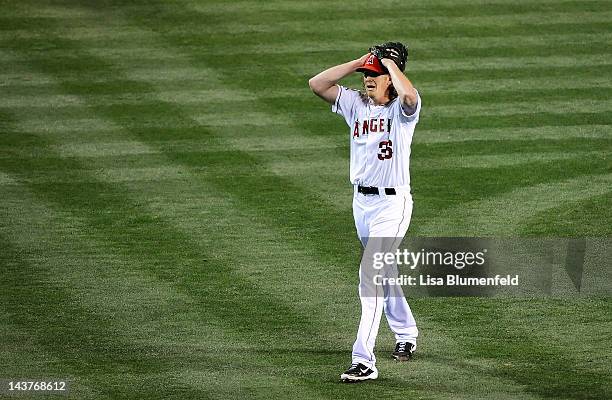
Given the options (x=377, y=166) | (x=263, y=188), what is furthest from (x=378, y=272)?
(x=263, y=188)

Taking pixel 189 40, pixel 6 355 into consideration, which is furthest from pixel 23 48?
pixel 6 355

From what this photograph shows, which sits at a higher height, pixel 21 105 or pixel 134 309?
pixel 21 105

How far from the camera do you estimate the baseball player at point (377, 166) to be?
8266 millimetres

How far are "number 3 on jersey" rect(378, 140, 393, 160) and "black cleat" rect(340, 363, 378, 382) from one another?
139 centimetres

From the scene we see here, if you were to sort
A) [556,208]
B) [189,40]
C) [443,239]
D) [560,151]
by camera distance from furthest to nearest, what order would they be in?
1. [189,40]
2. [560,151]
3. [556,208]
4. [443,239]

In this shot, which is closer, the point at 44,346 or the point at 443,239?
the point at 44,346

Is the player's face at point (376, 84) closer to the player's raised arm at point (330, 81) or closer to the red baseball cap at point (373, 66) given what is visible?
the red baseball cap at point (373, 66)

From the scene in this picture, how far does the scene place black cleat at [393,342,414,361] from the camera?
865 cm

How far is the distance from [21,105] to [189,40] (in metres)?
3.05

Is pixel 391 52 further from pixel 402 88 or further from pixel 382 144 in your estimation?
pixel 382 144

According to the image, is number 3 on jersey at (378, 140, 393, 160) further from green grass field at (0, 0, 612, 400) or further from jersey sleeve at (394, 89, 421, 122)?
green grass field at (0, 0, 612, 400)

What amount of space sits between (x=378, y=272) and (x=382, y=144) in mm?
851

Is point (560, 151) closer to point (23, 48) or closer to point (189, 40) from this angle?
point (189, 40)

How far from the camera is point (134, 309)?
966 centimetres
